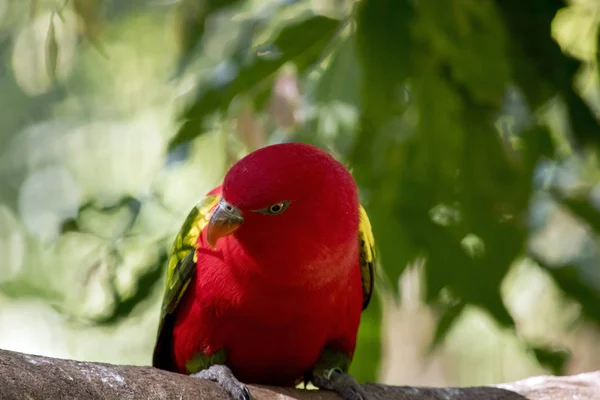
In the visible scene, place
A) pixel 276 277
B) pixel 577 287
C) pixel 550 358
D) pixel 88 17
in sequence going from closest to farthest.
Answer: pixel 276 277, pixel 88 17, pixel 577 287, pixel 550 358

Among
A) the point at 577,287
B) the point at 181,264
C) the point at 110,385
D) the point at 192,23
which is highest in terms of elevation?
the point at 192,23

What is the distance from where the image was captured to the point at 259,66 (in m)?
2.86

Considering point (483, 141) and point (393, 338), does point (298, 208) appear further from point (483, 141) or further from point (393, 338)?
point (393, 338)

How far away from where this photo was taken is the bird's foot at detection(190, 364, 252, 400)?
218cm

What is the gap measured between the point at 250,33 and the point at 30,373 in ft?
5.48

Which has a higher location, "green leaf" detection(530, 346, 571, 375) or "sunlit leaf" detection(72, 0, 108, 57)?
"sunlit leaf" detection(72, 0, 108, 57)

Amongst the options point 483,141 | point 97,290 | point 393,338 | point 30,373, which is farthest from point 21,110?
point 30,373

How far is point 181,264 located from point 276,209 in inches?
18.5

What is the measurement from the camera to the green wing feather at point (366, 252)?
9.59 ft

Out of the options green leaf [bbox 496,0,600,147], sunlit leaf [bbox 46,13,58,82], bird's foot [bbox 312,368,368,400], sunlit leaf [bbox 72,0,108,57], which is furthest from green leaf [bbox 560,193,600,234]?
sunlit leaf [bbox 46,13,58,82]

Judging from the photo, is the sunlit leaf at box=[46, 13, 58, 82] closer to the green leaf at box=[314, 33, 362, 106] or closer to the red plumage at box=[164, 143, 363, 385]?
the red plumage at box=[164, 143, 363, 385]

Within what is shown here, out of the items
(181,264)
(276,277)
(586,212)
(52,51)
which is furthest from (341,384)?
(52,51)

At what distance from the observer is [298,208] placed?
262 centimetres

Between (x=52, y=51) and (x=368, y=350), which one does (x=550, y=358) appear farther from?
(x=52, y=51)
